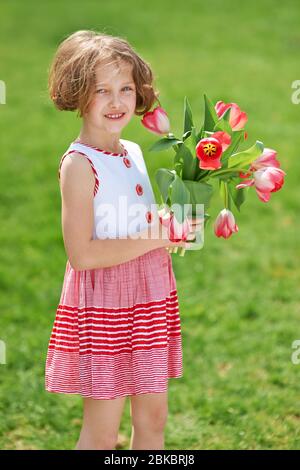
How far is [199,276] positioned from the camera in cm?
482

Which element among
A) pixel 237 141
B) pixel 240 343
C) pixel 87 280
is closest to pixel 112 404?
pixel 87 280

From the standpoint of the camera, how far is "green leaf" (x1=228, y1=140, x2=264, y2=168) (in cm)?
234

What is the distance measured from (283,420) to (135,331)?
1.18 meters

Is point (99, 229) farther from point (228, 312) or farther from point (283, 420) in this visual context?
point (228, 312)

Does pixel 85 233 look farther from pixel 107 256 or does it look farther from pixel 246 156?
pixel 246 156

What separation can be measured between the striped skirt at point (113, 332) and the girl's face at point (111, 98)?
42 centimetres

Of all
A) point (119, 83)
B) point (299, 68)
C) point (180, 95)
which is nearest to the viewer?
point (119, 83)

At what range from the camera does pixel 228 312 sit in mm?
4379

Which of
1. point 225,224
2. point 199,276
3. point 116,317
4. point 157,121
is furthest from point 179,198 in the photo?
point 199,276

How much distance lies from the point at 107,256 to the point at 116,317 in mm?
195

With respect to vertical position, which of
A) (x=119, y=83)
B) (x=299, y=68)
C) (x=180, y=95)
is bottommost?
(x=119, y=83)
